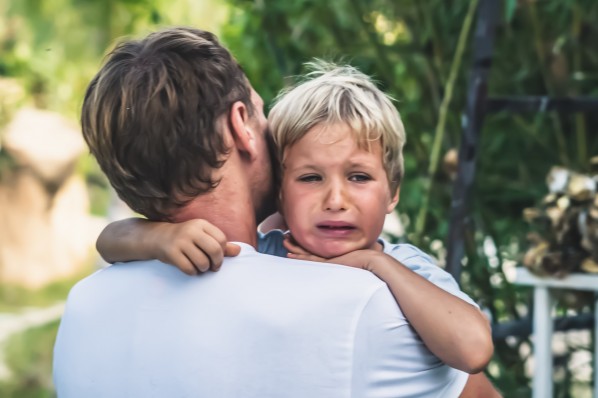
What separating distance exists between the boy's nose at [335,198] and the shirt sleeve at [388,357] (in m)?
0.25

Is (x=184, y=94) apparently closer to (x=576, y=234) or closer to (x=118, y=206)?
(x=576, y=234)

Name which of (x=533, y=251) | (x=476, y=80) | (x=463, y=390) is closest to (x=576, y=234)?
(x=533, y=251)

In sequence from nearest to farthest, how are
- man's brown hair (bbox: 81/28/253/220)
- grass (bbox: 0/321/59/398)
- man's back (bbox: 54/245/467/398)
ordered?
1. man's back (bbox: 54/245/467/398)
2. man's brown hair (bbox: 81/28/253/220)
3. grass (bbox: 0/321/59/398)

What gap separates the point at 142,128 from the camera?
49.6 inches

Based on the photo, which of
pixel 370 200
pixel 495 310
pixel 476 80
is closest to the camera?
pixel 370 200

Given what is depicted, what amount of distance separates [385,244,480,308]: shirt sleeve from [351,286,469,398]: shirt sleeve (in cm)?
11

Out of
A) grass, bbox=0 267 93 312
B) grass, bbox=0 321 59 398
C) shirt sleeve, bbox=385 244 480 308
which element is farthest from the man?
grass, bbox=0 267 93 312

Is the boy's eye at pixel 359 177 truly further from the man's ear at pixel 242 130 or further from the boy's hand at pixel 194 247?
the boy's hand at pixel 194 247

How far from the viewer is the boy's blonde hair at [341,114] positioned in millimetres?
1407

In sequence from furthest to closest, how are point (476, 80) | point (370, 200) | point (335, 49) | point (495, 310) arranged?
1. point (335, 49)
2. point (495, 310)
3. point (476, 80)
4. point (370, 200)

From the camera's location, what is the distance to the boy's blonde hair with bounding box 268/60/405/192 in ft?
4.62

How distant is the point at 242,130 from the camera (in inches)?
51.7

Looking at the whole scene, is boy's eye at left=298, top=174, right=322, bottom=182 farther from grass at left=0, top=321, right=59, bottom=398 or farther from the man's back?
grass at left=0, top=321, right=59, bottom=398

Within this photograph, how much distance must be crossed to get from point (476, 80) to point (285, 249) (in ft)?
2.46
